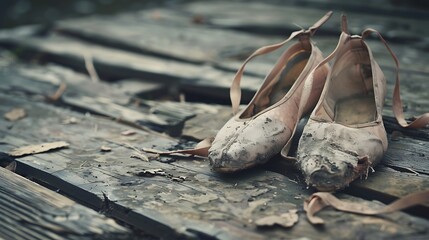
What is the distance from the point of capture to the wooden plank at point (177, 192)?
4.89 feet

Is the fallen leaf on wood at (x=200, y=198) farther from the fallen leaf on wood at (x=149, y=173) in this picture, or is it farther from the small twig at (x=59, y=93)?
the small twig at (x=59, y=93)

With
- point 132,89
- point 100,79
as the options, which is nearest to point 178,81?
point 132,89

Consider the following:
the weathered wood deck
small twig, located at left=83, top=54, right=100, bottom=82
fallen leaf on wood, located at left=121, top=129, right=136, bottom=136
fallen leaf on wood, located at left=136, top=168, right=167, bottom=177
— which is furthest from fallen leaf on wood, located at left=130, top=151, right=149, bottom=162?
small twig, located at left=83, top=54, right=100, bottom=82

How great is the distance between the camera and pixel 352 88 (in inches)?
86.1

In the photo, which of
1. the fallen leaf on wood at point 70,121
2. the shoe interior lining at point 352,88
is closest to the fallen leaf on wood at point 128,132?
the fallen leaf on wood at point 70,121

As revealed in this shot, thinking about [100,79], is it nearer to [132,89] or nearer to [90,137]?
[132,89]

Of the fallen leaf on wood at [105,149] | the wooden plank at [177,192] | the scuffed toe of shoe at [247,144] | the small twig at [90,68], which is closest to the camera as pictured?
the wooden plank at [177,192]

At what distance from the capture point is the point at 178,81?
2951 millimetres

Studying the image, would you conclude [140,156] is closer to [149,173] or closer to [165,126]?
[149,173]

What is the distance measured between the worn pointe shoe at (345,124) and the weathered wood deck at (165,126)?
0.07m

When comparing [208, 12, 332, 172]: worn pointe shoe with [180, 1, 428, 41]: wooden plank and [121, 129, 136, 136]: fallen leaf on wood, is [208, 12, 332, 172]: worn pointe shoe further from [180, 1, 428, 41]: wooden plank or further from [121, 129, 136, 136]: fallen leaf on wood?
[180, 1, 428, 41]: wooden plank

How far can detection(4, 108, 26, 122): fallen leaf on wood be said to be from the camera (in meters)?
2.53

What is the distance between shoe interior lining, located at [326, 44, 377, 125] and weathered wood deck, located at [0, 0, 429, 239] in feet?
0.46

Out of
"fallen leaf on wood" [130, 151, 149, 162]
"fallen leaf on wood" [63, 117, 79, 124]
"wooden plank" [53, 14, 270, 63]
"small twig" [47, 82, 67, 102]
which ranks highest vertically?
"wooden plank" [53, 14, 270, 63]
